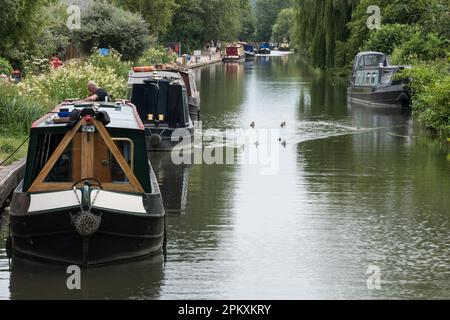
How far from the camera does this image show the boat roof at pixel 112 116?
14844 millimetres

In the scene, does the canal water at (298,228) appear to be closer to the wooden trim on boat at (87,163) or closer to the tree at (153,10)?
the wooden trim on boat at (87,163)

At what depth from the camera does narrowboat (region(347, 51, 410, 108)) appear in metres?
42.2

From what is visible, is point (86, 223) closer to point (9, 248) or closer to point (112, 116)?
point (9, 248)

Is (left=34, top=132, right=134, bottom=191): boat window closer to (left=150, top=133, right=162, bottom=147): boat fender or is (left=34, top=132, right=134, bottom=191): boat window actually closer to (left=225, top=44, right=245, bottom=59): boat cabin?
(left=150, top=133, right=162, bottom=147): boat fender

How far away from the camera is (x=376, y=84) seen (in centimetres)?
4425

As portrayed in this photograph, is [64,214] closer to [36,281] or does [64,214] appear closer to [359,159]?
[36,281]

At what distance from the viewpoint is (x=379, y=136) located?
32250mm

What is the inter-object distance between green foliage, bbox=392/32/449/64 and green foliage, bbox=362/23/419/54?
482 centimetres

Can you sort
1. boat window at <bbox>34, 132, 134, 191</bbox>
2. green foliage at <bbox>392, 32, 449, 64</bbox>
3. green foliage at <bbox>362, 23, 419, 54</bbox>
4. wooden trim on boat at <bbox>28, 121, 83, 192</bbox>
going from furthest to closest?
green foliage at <bbox>362, 23, 419, 54</bbox> < green foliage at <bbox>392, 32, 449, 64</bbox> < boat window at <bbox>34, 132, 134, 191</bbox> < wooden trim on boat at <bbox>28, 121, 83, 192</bbox>

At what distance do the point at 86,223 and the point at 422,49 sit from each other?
112 feet

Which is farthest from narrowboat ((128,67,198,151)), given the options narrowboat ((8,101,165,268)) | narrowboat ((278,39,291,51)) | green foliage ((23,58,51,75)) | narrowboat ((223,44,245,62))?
narrowboat ((278,39,291,51))

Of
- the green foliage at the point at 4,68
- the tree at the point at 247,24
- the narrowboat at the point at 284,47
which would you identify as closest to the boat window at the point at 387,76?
the green foliage at the point at 4,68

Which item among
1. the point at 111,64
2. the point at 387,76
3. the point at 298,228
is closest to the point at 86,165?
the point at 298,228

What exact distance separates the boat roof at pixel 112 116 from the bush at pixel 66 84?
9.37 metres
